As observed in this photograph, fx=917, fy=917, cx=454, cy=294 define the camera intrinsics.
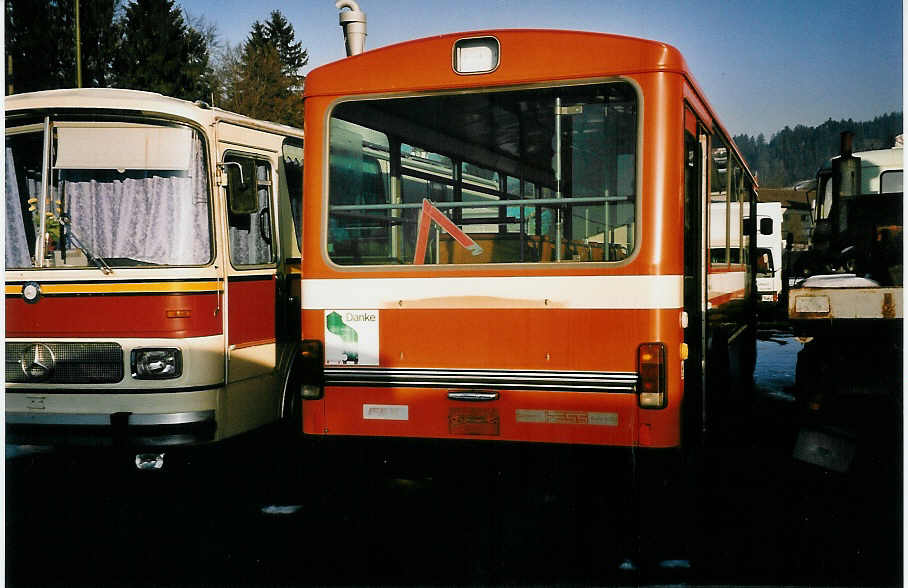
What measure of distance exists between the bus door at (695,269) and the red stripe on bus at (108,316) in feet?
10.2

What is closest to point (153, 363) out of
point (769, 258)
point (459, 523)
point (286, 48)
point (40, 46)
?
point (459, 523)

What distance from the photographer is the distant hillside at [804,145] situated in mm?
5157

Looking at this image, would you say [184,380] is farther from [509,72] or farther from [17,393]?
[509,72]

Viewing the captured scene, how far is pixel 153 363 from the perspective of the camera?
5.88 meters

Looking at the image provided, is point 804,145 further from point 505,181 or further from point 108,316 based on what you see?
point 108,316

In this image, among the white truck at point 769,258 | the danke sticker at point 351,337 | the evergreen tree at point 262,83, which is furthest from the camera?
the evergreen tree at point 262,83

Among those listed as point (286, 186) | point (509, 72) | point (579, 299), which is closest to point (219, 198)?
point (286, 186)

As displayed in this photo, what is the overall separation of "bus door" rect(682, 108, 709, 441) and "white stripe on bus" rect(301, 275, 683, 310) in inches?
19.9

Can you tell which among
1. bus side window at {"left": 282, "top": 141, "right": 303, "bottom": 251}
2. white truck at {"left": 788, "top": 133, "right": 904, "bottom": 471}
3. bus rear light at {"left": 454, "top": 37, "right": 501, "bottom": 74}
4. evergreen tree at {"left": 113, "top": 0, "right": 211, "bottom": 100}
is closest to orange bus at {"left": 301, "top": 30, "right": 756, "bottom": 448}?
bus rear light at {"left": 454, "top": 37, "right": 501, "bottom": 74}

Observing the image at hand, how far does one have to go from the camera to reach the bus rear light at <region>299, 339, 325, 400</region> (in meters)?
5.51

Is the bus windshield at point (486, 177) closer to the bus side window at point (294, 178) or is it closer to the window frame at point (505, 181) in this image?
the window frame at point (505, 181)

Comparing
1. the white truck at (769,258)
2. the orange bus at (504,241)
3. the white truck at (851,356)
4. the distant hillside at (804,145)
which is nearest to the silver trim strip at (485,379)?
the orange bus at (504,241)

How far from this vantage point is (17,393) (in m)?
6.02

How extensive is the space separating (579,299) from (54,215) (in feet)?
11.2
